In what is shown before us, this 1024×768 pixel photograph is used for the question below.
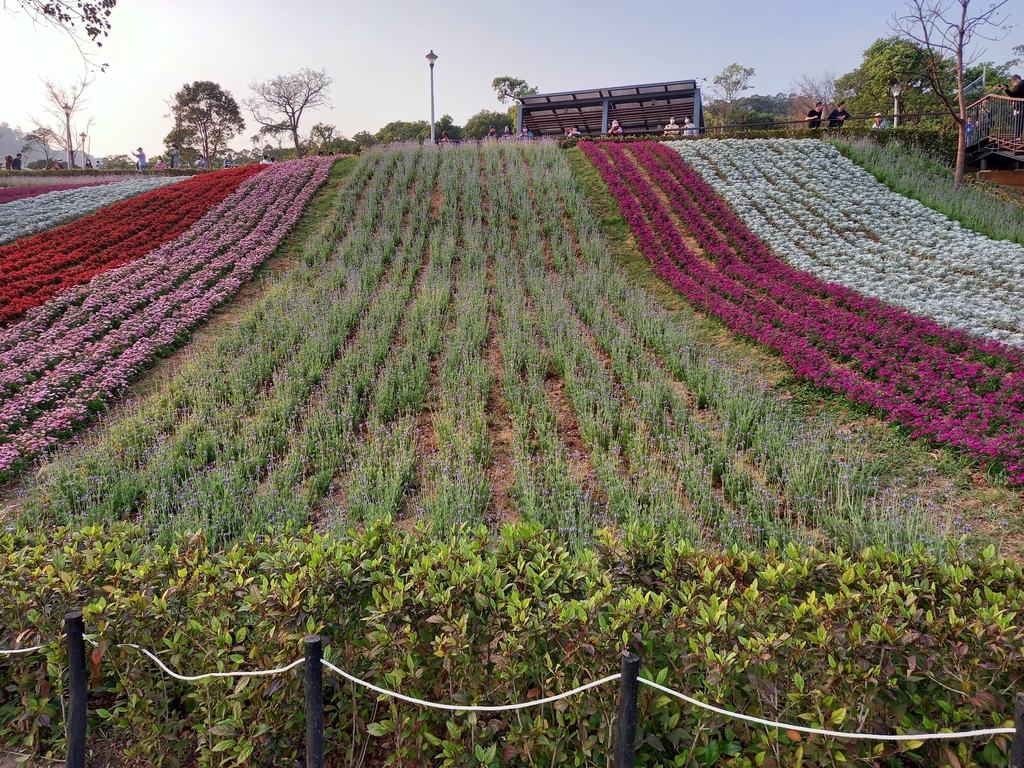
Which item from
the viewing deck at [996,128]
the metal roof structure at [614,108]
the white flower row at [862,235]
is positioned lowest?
the white flower row at [862,235]

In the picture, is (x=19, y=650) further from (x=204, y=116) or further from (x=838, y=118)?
(x=204, y=116)

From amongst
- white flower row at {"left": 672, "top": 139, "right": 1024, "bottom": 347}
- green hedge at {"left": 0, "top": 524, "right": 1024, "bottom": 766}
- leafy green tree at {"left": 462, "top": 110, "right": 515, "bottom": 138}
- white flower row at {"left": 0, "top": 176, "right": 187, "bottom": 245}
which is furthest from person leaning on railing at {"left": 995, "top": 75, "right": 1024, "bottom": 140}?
leafy green tree at {"left": 462, "top": 110, "right": 515, "bottom": 138}

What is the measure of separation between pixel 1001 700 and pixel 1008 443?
3.59 m

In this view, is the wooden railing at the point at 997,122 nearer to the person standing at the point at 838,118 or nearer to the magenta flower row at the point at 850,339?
the person standing at the point at 838,118

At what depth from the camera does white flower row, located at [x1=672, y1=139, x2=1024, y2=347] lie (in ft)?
28.5

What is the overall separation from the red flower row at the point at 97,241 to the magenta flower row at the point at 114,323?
1.43 feet

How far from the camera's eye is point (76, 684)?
7.83 feet

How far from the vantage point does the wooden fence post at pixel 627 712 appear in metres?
1.91

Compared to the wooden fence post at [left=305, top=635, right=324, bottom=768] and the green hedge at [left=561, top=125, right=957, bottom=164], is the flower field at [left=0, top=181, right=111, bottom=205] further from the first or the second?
the wooden fence post at [left=305, top=635, right=324, bottom=768]

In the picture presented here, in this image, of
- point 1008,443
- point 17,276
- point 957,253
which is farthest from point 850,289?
point 17,276

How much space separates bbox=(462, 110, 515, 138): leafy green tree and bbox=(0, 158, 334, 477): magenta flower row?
41.8 meters

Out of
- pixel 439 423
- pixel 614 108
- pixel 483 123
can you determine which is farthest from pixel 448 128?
pixel 439 423

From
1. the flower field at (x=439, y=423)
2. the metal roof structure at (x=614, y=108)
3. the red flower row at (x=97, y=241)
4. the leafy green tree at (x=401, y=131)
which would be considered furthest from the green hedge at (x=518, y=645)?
the leafy green tree at (x=401, y=131)

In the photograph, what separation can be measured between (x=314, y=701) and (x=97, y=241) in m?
14.6
